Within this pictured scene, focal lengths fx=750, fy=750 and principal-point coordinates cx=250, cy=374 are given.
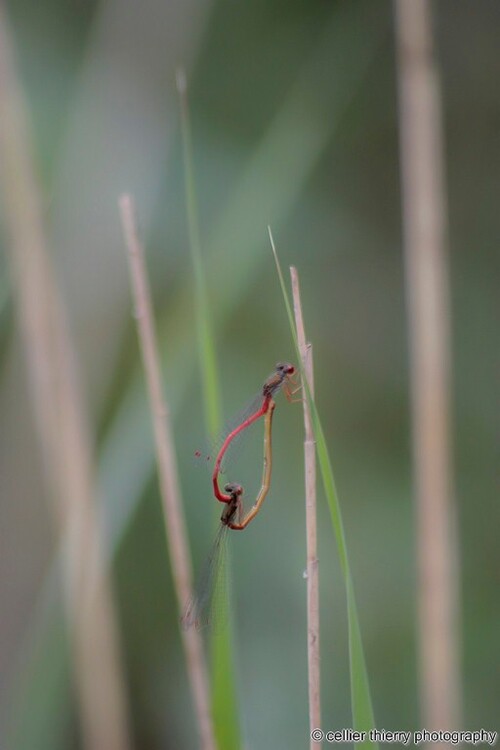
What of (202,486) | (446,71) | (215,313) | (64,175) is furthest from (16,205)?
(446,71)

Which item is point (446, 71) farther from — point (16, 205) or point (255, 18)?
point (16, 205)

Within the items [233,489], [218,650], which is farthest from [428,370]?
[218,650]

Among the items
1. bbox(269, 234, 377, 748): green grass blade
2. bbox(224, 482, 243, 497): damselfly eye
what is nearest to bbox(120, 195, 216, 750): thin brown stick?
bbox(224, 482, 243, 497): damselfly eye

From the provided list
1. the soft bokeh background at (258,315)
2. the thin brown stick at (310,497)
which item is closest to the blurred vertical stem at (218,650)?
the thin brown stick at (310,497)

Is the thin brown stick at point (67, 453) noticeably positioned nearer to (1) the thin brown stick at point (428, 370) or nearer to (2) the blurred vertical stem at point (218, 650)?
(2) the blurred vertical stem at point (218, 650)

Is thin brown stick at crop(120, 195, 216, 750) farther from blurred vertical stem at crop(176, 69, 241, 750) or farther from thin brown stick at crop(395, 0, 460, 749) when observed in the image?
thin brown stick at crop(395, 0, 460, 749)

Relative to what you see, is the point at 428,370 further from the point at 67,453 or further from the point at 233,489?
the point at 67,453
